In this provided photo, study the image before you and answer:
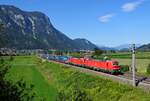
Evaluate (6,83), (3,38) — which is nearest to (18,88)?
(6,83)

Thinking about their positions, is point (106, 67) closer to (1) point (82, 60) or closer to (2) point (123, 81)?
(2) point (123, 81)

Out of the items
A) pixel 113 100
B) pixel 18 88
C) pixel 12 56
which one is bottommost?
pixel 113 100

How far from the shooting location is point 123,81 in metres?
53.8

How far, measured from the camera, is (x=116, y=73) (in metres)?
73.4

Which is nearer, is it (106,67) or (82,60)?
(106,67)

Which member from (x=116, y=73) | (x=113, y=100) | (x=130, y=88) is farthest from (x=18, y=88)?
(x=116, y=73)

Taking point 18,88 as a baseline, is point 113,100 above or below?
below

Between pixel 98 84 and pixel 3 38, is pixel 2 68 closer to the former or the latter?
pixel 3 38

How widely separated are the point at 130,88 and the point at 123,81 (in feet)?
26.0

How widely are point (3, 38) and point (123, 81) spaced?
3900 centimetres

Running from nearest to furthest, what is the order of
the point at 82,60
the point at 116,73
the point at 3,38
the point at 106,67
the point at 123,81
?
1. the point at 3,38
2. the point at 123,81
3. the point at 116,73
4. the point at 106,67
5. the point at 82,60

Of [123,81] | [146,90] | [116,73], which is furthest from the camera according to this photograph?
[116,73]

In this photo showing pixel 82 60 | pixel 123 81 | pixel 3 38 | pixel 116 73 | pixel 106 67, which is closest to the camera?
pixel 3 38

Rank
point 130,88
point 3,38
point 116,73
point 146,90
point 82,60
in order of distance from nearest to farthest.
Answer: point 3,38
point 146,90
point 130,88
point 116,73
point 82,60
